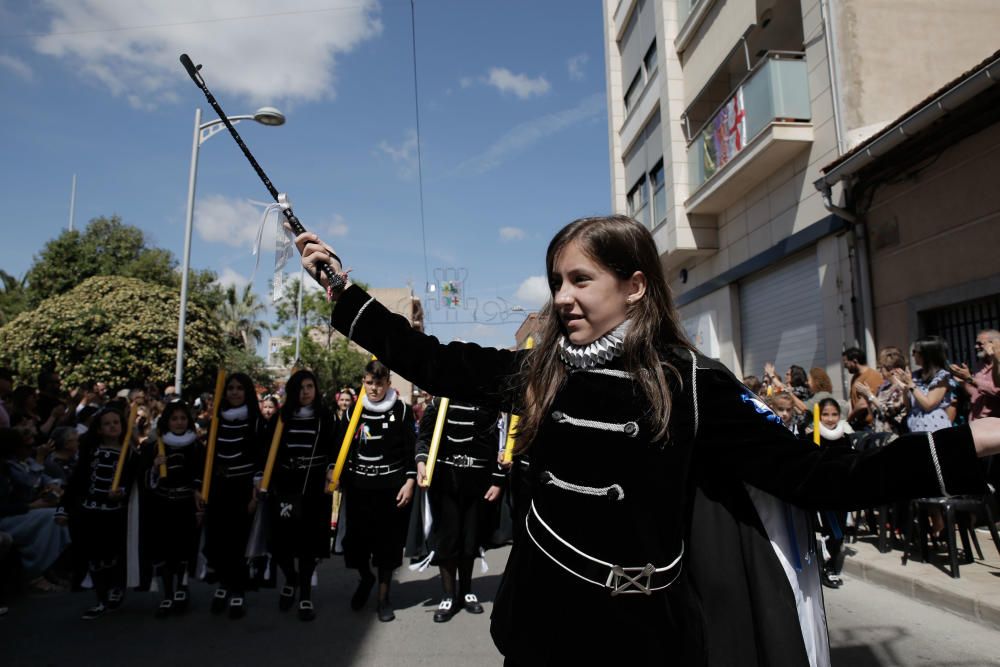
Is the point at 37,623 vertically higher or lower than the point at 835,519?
lower

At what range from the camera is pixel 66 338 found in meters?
20.3

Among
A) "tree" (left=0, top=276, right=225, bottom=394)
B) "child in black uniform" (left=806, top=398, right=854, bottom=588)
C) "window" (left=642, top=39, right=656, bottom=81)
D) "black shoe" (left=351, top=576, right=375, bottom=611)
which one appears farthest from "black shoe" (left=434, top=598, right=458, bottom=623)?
"tree" (left=0, top=276, right=225, bottom=394)

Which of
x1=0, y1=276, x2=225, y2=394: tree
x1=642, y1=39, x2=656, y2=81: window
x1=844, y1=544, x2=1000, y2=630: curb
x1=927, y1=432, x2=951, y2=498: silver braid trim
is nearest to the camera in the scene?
x1=927, y1=432, x2=951, y2=498: silver braid trim

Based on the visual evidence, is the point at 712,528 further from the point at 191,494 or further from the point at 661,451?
the point at 191,494

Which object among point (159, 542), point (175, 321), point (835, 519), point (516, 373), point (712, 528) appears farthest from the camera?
point (175, 321)

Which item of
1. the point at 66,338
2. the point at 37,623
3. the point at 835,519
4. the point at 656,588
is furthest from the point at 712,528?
the point at 66,338

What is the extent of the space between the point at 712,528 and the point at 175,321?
23477 millimetres

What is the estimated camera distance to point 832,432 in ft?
22.8

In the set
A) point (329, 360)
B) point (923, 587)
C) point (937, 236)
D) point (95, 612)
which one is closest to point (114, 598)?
point (95, 612)

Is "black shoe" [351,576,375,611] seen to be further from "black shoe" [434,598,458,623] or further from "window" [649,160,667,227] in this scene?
"window" [649,160,667,227]

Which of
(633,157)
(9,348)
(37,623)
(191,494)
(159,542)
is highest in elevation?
(633,157)

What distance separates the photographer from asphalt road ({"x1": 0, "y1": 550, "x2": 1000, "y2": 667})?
183 inches

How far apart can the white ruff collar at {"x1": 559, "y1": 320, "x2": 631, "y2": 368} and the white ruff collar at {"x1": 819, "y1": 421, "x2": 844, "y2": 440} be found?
5.77 meters

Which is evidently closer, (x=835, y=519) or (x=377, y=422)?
(x=835, y=519)
